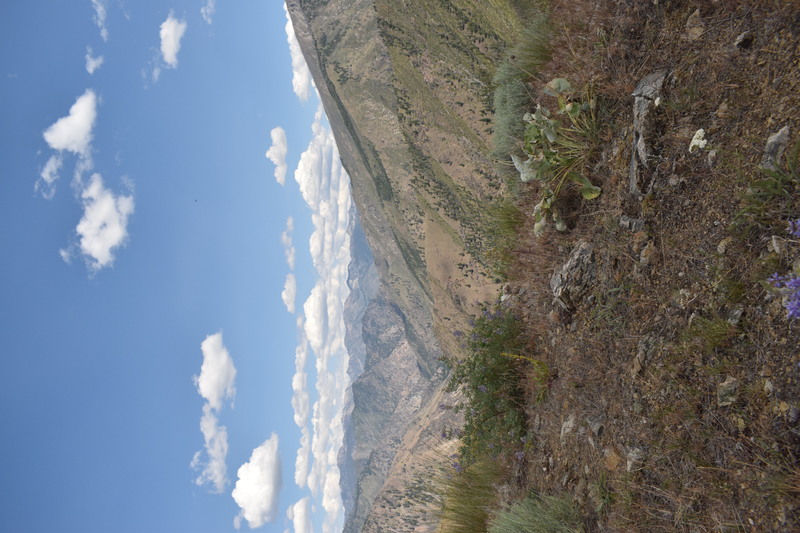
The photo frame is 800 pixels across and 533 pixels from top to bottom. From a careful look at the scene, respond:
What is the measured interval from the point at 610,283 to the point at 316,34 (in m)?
51.8

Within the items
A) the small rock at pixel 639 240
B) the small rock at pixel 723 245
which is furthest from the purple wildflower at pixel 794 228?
the small rock at pixel 639 240

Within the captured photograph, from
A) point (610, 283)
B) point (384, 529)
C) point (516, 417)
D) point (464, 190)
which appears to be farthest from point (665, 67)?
point (384, 529)

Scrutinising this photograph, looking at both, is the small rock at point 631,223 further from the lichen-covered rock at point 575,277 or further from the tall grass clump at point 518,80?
the tall grass clump at point 518,80

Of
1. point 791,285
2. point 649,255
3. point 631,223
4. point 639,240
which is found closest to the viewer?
point 791,285

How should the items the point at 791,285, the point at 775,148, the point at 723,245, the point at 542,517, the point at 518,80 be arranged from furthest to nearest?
1. the point at 518,80
2. the point at 542,517
3. the point at 723,245
4. the point at 775,148
5. the point at 791,285

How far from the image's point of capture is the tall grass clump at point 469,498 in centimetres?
632

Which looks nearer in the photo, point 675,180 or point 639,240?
point 675,180

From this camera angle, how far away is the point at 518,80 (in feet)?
24.1

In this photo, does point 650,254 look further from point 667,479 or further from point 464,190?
point 464,190

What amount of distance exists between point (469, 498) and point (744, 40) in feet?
18.6

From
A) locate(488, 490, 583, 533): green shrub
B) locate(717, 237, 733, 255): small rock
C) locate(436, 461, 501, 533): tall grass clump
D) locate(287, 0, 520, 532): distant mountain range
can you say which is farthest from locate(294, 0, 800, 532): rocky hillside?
locate(287, 0, 520, 532): distant mountain range

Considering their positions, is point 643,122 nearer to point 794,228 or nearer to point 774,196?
point 774,196

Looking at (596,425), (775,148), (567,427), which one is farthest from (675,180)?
(567,427)

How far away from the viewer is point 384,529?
2217 centimetres
